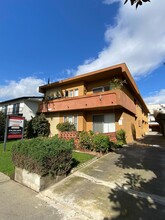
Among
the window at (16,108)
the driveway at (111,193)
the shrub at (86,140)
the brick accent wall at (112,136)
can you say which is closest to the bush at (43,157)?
the driveway at (111,193)

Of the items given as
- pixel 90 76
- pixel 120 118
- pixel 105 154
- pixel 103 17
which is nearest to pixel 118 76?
pixel 90 76

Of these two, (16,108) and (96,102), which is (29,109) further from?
(96,102)

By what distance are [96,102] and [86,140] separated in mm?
4494

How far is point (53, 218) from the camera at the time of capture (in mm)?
3623

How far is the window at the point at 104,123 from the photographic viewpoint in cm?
1466

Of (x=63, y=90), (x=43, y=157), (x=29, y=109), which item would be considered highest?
(x=63, y=90)

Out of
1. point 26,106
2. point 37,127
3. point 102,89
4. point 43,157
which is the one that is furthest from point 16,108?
point 43,157

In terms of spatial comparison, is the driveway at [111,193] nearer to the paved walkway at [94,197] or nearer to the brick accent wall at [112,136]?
the paved walkway at [94,197]

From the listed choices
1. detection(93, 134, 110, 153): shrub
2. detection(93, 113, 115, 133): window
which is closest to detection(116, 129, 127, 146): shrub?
detection(93, 113, 115, 133): window

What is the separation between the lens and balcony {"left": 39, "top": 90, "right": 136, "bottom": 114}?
41.7ft

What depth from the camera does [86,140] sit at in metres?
10.3

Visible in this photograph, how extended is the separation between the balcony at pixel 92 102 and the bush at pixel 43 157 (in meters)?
7.62

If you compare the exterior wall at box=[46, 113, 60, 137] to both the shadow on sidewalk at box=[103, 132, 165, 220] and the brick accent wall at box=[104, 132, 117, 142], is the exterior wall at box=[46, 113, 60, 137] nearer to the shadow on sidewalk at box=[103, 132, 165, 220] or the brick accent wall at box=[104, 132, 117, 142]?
the brick accent wall at box=[104, 132, 117, 142]

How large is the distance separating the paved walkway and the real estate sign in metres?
5.29
